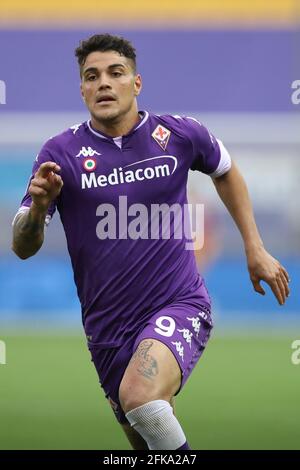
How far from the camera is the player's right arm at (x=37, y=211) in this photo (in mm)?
4664

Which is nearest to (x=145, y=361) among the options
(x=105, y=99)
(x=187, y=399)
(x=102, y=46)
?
(x=105, y=99)

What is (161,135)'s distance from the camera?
5.50 m

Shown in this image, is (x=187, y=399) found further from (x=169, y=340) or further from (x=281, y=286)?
(x=169, y=340)

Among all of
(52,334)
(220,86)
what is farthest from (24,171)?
(220,86)

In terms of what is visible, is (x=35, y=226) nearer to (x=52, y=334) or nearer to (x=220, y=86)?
(x=52, y=334)

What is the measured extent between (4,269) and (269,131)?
4874 millimetres

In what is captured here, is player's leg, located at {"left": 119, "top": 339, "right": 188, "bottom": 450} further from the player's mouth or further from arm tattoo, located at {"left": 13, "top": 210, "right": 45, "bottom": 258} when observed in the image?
the player's mouth

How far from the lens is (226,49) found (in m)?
16.4

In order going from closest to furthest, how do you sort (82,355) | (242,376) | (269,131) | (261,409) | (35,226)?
(35,226), (261,409), (242,376), (82,355), (269,131)

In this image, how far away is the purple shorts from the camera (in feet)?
16.2

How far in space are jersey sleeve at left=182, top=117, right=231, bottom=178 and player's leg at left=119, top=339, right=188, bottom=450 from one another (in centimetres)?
128

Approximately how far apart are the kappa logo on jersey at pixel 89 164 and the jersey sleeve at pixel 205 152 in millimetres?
579

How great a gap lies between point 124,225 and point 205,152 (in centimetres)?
69

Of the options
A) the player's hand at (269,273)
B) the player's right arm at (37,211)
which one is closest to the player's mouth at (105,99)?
→ the player's right arm at (37,211)
